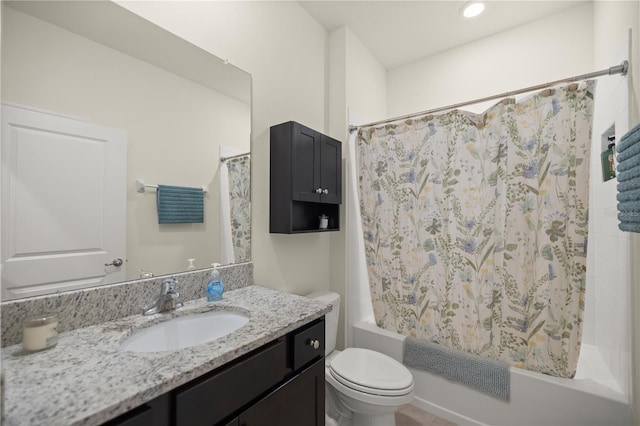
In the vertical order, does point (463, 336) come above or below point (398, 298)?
below

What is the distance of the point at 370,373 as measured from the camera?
1504 millimetres

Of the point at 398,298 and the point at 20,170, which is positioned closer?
the point at 20,170

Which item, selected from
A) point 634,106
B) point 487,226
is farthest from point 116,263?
point 634,106

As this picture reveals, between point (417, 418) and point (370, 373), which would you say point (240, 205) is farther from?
point (417, 418)

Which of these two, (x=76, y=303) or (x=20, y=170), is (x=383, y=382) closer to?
(x=76, y=303)

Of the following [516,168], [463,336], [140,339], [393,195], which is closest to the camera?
[140,339]

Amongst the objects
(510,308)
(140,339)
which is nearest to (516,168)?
(510,308)

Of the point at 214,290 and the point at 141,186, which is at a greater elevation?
the point at 141,186

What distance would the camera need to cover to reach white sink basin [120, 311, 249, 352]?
3.13 ft

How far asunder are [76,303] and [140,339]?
0.24m

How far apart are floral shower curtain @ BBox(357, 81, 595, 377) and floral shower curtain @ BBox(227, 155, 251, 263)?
91 cm

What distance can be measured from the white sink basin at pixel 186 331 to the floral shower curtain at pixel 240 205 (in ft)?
1.23

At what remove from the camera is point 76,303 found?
91 centimetres

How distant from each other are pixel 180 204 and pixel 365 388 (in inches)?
49.6
